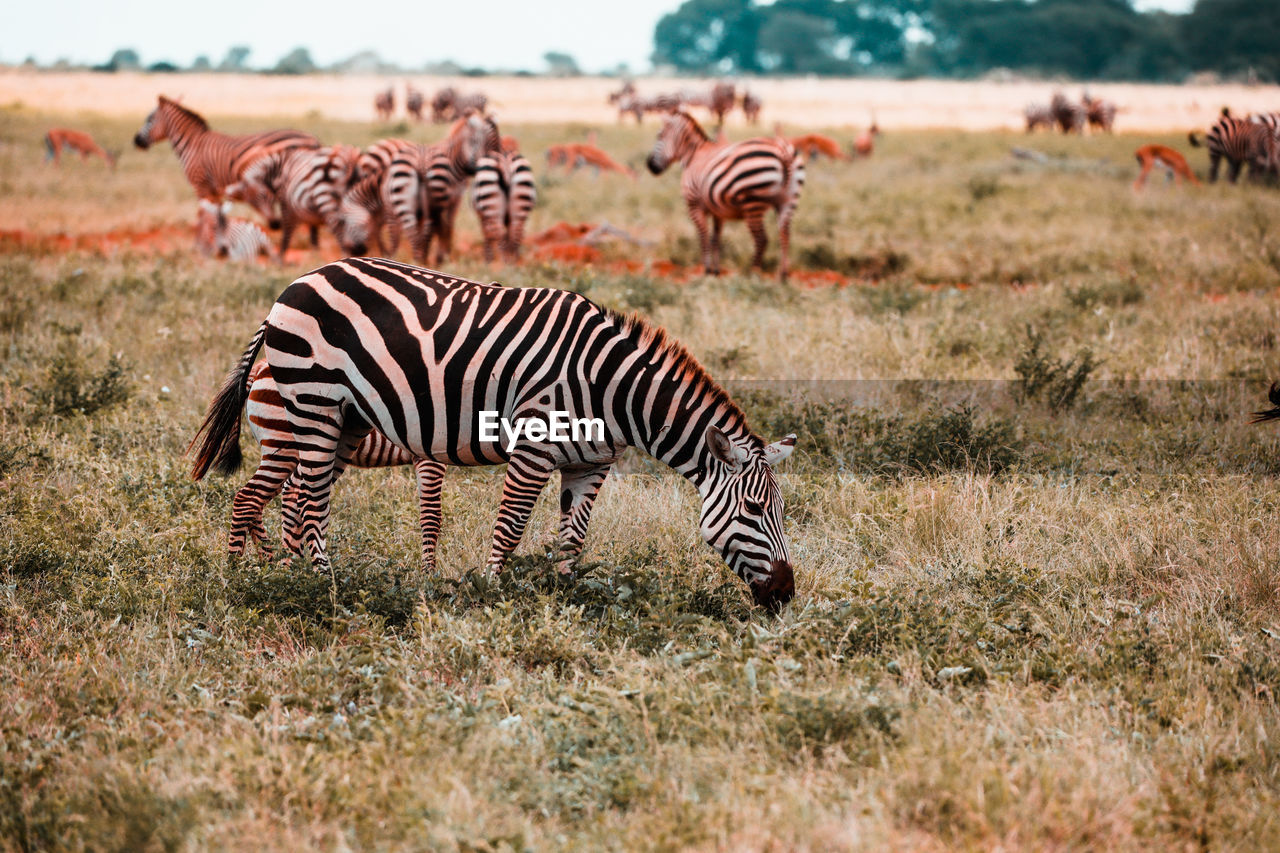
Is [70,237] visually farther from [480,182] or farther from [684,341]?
[684,341]

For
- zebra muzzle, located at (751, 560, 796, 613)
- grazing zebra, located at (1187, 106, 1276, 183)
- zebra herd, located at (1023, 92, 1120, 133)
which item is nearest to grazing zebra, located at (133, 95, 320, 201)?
zebra muzzle, located at (751, 560, 796, 613)

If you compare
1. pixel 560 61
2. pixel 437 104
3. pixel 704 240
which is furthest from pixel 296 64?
pixel 704 240

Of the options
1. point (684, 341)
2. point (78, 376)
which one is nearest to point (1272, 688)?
point (684, 341)

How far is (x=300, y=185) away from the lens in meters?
13.9

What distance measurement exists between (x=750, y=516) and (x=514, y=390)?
4.02 feet

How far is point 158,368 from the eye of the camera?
8516mm

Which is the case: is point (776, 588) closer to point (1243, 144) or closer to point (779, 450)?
point (779, 450)

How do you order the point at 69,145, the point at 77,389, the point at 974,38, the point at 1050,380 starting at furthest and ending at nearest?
1. the point at 974,38
2. the point at 69,145
3. the point at 1050,380
4. the point at 77,389

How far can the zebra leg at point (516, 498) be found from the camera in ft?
15.9

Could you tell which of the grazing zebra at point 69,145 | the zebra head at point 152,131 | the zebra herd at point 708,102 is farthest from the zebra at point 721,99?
the zebra head at point 152,131

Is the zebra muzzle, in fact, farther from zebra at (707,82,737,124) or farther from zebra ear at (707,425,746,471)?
zebra at (707,82,737,124)

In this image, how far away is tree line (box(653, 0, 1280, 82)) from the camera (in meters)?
65.9

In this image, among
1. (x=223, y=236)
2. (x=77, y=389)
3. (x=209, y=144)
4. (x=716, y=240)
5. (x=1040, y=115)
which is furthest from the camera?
(x=1040, y=115)

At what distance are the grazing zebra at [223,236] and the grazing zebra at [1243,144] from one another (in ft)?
60.3
